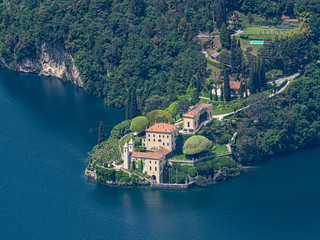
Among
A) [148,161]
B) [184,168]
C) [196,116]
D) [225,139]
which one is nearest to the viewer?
[148,161]

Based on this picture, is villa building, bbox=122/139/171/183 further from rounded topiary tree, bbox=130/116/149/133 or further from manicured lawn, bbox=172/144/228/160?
rounded topiary tree, bbox=130/116/149/133

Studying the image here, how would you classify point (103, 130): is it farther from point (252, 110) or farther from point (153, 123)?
point (252, 110)

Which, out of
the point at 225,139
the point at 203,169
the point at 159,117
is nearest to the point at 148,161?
the point at 203,169

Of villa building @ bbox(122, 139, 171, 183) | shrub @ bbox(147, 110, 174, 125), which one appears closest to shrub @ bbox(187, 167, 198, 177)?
villa building @ bbox(122, 139, 171, 183)

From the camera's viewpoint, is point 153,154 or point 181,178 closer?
point 181,178

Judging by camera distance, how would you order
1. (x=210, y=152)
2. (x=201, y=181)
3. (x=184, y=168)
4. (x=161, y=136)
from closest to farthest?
(x=201, y=181), (x=184, y=168), (x=210, y=152), (x=161, y=136)

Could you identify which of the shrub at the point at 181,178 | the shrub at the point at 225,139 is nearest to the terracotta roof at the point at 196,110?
the shrub at the point at 225,139

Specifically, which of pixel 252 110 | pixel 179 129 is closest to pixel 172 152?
pixel 179 129

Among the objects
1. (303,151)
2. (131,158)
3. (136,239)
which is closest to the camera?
(136,239)

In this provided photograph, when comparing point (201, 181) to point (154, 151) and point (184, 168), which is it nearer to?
point (184, 168)
